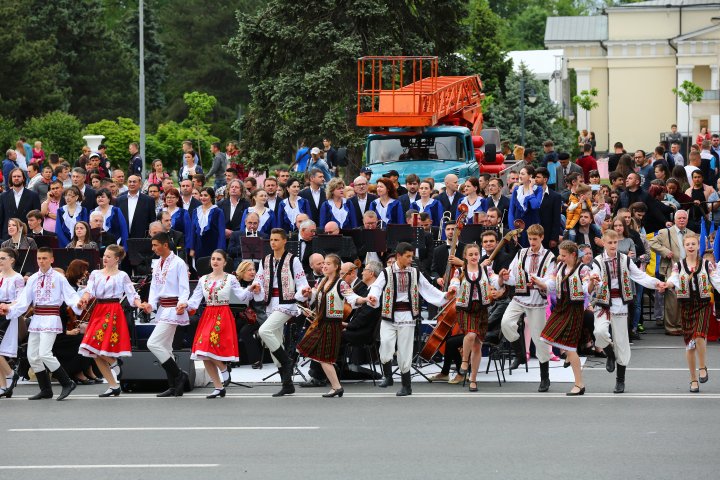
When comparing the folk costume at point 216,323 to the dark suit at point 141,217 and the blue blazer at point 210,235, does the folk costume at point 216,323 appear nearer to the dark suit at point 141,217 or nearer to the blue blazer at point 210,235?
the blue blazer at point 210,235

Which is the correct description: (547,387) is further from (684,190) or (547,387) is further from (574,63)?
(574,63)

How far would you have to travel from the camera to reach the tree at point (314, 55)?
39.4 meters

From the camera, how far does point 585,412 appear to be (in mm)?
14867

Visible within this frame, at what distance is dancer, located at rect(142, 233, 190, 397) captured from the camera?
16.1 meters

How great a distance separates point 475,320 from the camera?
16.5 metres

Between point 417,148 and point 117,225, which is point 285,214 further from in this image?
point 417,148

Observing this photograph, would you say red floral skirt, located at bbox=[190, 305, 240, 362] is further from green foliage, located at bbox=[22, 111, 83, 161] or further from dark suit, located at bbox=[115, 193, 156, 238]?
green foliage, located at bbox=[22, 111, 83, 161]

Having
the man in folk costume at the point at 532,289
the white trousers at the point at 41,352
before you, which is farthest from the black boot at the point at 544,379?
the white trousers at the point at 41,352

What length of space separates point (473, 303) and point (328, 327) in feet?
5.72

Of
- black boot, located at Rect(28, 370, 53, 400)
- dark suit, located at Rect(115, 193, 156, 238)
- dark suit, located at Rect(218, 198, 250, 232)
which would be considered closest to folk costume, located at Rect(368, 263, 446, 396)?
black boot, located at Rect(28, 370, 53, 400)

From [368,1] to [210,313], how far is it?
24.9 m

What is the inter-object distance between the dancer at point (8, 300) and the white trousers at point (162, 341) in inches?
69.8

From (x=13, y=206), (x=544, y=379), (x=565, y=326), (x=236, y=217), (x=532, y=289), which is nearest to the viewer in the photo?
(x=565, y=326)

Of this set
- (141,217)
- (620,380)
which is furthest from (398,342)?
(141,217)
